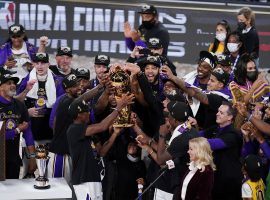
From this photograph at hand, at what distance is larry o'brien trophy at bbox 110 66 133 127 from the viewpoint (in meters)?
7.24

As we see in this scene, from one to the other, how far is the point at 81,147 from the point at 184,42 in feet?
20.4

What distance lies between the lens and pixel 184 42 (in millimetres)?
12969

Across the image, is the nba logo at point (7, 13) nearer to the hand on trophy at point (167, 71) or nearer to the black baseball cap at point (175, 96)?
the hand on trophy at point (167, 71)

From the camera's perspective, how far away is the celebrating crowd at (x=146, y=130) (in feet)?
23.2

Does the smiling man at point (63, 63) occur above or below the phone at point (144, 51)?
below

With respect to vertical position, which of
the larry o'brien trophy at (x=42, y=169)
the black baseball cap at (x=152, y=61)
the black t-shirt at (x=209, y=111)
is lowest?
the larry o'brien trophy at (x=42, y=169)

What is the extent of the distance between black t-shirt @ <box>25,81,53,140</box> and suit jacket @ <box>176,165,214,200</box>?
2.80 meters

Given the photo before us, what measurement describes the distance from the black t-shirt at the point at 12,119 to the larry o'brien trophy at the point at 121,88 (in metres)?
1.16

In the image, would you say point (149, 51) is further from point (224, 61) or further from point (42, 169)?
point (42, 169)

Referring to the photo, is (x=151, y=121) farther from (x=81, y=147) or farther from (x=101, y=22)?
(x=101, y=22)

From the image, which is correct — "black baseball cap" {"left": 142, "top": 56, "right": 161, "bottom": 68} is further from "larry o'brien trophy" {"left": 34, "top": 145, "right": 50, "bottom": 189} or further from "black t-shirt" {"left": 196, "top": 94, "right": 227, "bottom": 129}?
"larry o'brien trophy" {"left": 34, "top": 145, "right": 50, "bottom": 189}

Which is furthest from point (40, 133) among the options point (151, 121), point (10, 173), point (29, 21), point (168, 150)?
point (29, 21)

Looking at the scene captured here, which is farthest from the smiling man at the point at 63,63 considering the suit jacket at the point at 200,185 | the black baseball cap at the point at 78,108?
the suit jacket at the point at 200,185

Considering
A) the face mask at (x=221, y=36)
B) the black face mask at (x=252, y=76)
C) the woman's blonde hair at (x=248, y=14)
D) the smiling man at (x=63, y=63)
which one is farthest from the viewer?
the woman's blonde hair at (x=248, y=14)
